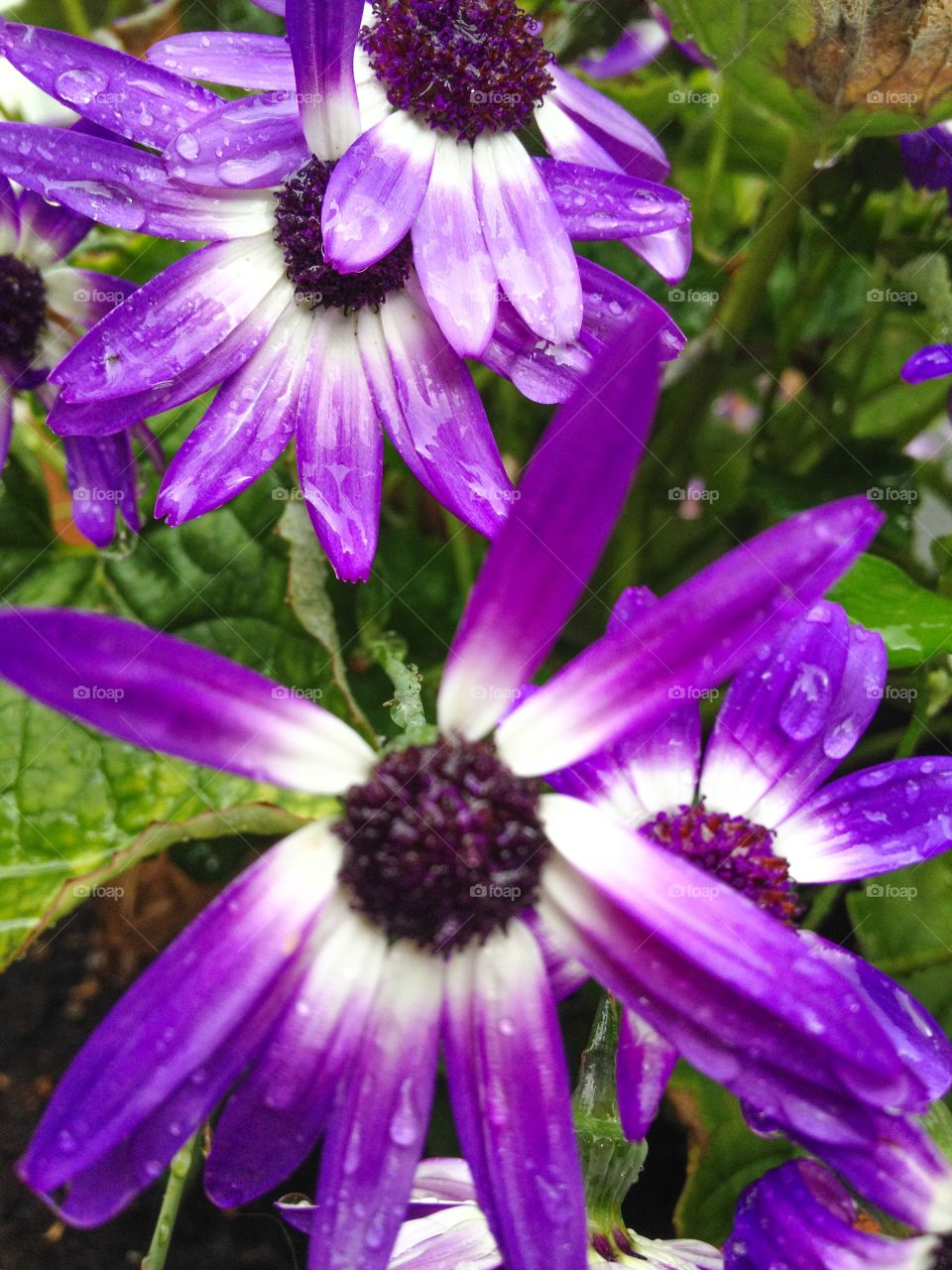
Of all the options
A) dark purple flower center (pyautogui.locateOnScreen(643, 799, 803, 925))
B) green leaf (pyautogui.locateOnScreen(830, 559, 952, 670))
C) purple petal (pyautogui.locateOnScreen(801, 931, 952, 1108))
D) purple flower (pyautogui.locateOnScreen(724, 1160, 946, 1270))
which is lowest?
purple flower (pyautogui.locateOnScreen(724, 1160, 946, 1270))

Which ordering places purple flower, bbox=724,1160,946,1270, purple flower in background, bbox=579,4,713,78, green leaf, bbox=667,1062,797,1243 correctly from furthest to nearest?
purple flower in background, bbox=579,4,713,78
green leaf, bbox=667,1062,797,1243
purple flower, bbox=724,1160,946,1270

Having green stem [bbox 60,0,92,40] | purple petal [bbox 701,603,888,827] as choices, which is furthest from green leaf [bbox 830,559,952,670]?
green stem [bbox 60,0,92,40]

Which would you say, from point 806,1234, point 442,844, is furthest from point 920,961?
point 442,844

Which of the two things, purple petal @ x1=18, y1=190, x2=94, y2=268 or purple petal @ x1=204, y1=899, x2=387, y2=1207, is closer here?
purple petal @ x1=204, y1=899, x2=387, y2=1207

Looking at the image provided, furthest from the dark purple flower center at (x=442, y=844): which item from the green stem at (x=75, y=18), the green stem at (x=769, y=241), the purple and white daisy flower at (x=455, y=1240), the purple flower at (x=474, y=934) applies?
the green stem at (x=75, y=18)

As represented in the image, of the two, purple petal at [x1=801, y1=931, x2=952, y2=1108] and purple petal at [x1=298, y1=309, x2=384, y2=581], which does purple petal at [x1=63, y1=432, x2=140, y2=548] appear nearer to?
purple petal at [x1=298, y1=309, x2=384, y2=581]

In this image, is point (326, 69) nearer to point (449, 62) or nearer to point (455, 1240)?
point (449, 62)

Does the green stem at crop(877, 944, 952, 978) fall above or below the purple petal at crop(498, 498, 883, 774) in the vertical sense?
below

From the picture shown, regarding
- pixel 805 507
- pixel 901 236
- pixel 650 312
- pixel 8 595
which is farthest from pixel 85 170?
pixel 901 236
